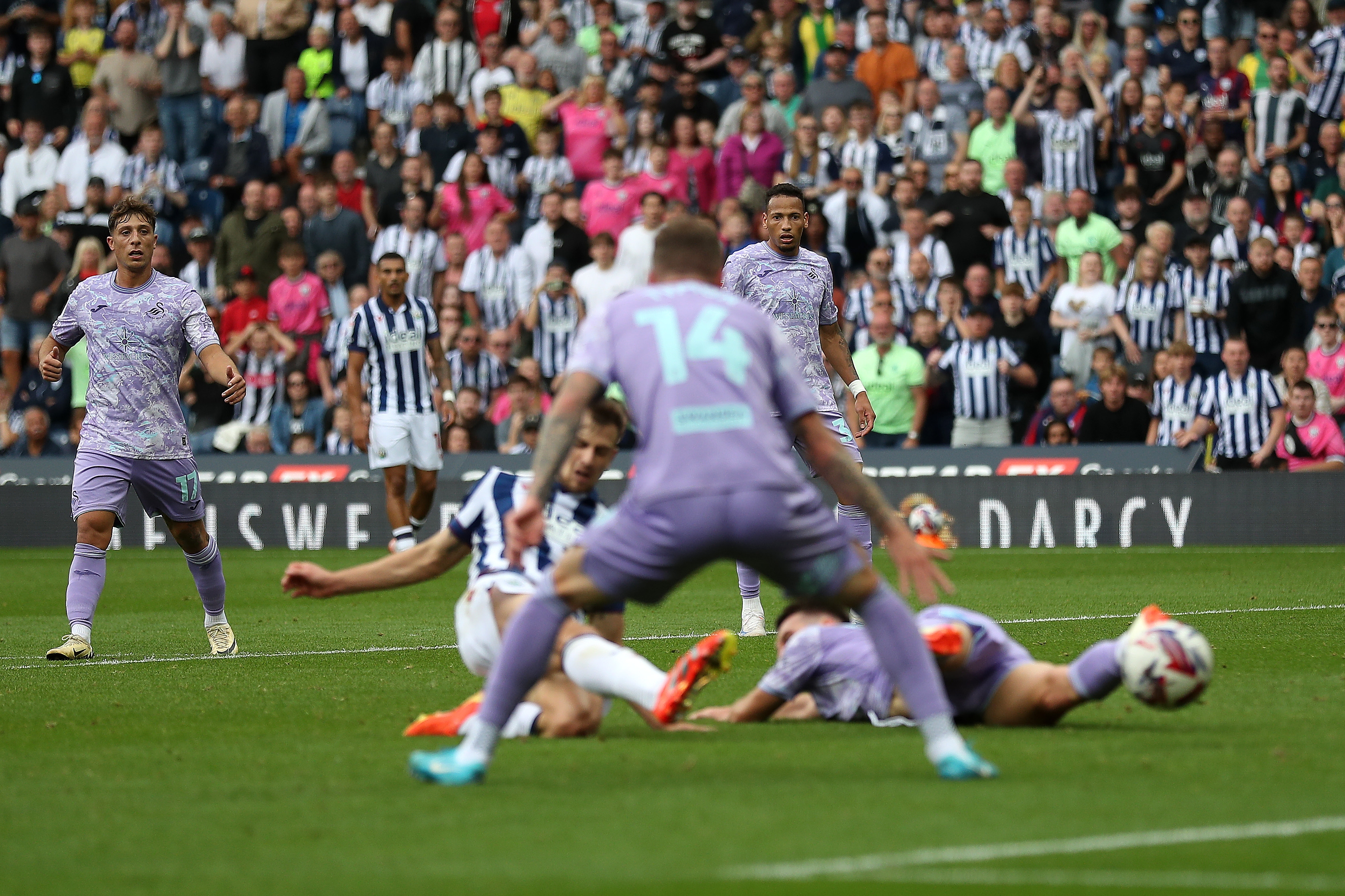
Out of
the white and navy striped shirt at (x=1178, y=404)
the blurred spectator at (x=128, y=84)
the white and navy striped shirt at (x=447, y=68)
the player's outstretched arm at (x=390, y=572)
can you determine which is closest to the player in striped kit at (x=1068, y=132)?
the white and navy striped shirt at (x=1178, y=404)

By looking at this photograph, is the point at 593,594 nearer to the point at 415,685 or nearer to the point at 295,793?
the point at 295,793

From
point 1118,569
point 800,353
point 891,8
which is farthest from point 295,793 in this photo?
point 891,8

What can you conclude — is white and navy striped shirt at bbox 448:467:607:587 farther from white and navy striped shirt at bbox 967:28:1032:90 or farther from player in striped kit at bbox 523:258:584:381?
white and navy striped shirt at bbox 967:28:1032:90

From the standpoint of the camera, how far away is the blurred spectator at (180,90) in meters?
26.5

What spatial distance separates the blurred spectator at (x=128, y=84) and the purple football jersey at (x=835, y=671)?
21495 millimetres

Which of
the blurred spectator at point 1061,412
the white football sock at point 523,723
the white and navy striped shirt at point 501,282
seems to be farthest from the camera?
the white and navy striped shirt at point 501,282

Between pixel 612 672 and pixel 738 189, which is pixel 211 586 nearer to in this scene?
pixel 612 672

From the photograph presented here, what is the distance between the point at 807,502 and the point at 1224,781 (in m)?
1.66

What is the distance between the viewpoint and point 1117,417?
65.7 ft

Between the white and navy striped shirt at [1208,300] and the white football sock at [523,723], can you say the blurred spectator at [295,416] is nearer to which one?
the white and navy striped shirt at [1208,300]

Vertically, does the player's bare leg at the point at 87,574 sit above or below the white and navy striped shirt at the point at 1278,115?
below

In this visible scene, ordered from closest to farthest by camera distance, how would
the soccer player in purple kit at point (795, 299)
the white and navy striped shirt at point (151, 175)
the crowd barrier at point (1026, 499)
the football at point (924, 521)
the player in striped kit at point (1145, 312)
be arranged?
the soccer player in purple kit at point (795, 299)
the football at point (924, 521)
the crowd barrier at point (1026, 499)
the player in striped kit at point (1145, 312)
the white and navy striped shirt at point (151, 175)

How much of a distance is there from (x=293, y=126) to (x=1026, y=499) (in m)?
12.0

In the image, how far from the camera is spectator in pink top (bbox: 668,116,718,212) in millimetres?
22984
